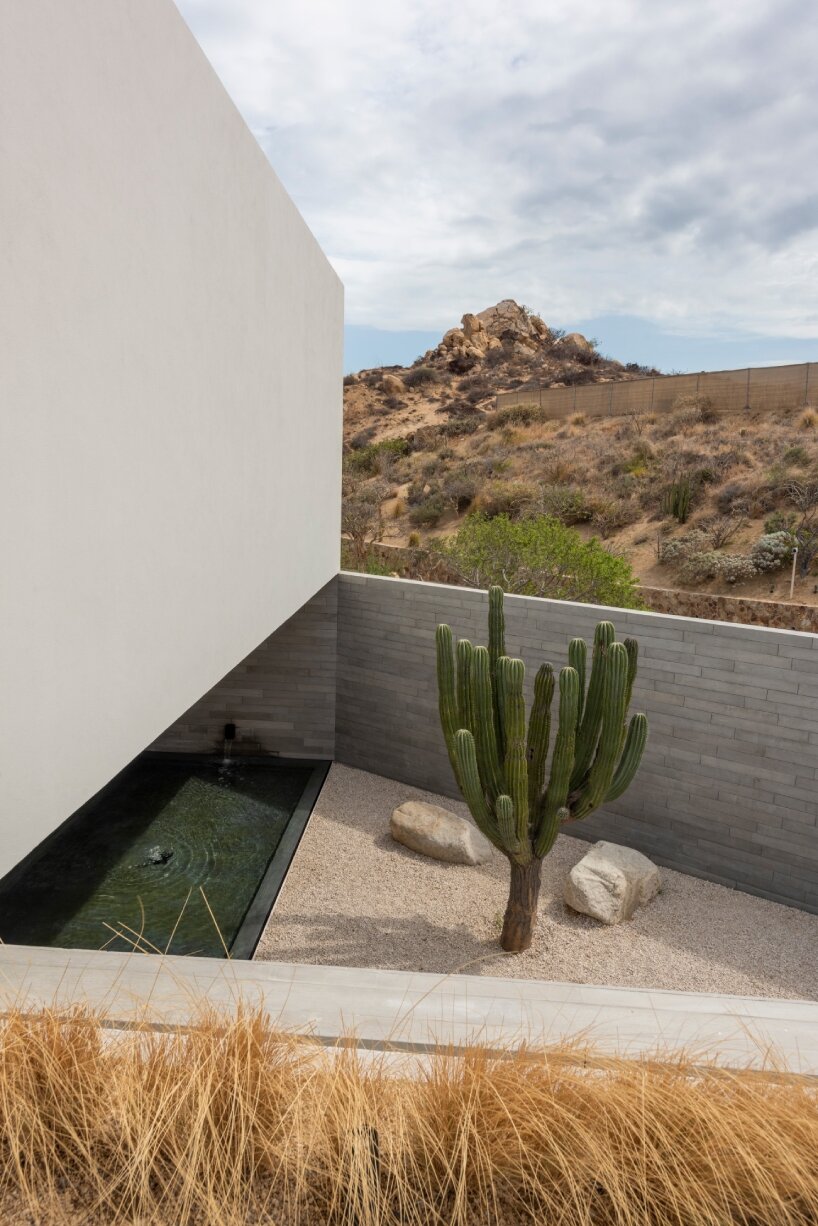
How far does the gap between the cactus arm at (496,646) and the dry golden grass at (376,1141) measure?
378 cm

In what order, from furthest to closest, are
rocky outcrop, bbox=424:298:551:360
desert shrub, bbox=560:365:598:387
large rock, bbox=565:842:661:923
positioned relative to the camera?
rocky outcrop, bbox=424:298:551:360 < desert shrub, bbox=560:365:598:387 < large rock, bbox=565:842:661:923

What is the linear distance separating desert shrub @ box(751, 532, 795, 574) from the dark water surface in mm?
10247

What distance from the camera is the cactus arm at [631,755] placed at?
591 centimetres

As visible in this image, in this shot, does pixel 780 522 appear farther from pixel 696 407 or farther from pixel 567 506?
pixel 696 407

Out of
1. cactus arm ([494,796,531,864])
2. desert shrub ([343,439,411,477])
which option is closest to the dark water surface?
cactus arm ([494,796,531,864])

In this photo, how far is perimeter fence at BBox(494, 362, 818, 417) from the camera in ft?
76.4

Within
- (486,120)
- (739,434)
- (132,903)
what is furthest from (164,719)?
(739,434)

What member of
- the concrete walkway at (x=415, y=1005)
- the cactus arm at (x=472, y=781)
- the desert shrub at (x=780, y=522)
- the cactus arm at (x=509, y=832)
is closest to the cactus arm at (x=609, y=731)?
the cactus arm at (x=509, y=832)

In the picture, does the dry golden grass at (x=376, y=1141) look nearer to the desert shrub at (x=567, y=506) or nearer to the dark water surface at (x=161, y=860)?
the dark water surface at (x=161, y=860)

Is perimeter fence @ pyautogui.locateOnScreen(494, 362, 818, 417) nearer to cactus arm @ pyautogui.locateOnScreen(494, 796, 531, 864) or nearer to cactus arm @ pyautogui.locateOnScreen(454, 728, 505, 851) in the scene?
cactus arm @ pyautogui.locateOnScreen(494, 796, 531, 864)

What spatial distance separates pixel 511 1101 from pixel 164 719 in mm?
2504

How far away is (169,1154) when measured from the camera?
2.09 metres

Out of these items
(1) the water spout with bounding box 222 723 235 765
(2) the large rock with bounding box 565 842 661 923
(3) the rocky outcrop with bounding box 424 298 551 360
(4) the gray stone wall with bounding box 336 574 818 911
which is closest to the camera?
(2) the large rock with bounding box 565 842 661 923

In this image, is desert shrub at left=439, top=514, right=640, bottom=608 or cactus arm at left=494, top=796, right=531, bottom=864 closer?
cactus arm at left=494, top=796, right=531, bottom=864
